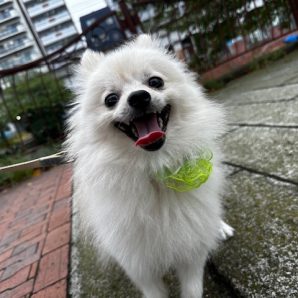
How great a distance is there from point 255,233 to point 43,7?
2386mm

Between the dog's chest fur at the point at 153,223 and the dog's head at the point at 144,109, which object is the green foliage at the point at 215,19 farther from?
the dog's chest fur at the point at 153,223

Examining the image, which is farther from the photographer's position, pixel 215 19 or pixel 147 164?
pixel 215 19

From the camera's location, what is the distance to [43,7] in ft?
9.03

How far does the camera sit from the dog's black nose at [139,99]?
4.20 ft

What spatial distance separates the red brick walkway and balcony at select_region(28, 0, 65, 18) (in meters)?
1.31

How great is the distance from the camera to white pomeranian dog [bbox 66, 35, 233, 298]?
1328 millimetres

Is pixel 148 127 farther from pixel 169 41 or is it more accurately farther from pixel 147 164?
pixel 169 41

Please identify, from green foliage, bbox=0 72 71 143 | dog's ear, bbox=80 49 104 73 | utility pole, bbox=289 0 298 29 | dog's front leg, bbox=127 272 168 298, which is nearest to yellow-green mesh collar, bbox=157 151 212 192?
dog's front leg, bbox=127 272 168 298

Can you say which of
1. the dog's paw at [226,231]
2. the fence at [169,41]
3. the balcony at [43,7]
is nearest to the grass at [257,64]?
the fence at [169,41]

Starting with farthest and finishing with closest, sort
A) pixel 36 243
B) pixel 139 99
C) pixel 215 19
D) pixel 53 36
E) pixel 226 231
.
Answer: pixel 215 19 → pixel 53 36 → pixel 36 243 → pixel 226 231 → pixel 139 99

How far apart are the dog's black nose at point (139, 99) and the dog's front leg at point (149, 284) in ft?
2.28

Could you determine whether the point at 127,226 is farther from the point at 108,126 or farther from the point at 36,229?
the point at 36,229

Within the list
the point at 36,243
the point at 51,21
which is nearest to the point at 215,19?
the point at 51,21

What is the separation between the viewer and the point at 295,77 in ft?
13.7
